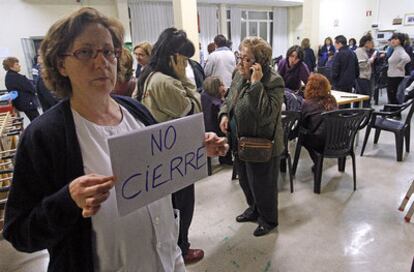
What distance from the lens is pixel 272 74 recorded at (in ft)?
6.49

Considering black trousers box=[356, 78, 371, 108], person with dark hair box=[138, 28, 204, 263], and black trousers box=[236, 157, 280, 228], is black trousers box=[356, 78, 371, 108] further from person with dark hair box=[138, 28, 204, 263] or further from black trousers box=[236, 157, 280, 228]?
person with dark hair box=[138, 28, 204, 263]

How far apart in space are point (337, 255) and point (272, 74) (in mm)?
1274

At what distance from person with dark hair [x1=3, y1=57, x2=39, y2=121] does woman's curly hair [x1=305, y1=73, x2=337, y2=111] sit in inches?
171

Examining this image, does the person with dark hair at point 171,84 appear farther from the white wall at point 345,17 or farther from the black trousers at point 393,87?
the white wall at point 345,17

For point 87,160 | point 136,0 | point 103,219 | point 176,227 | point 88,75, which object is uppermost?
point 136,0

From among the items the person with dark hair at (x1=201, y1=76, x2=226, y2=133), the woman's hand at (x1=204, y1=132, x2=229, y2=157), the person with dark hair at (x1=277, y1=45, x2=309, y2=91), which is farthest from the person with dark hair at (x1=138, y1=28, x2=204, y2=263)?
the person with dark hair at (x1=277, y1=45, x2=309, y2=91)

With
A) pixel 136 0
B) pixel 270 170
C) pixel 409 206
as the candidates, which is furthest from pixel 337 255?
pixel 136 0

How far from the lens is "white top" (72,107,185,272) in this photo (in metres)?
0.80

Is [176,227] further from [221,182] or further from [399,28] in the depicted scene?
[399,28]

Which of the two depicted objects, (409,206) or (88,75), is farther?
(409,206)

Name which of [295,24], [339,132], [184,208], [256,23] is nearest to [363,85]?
[339,132]

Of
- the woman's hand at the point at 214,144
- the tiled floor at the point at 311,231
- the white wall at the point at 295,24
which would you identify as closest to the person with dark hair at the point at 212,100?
the tiled floor at the point at 311,231

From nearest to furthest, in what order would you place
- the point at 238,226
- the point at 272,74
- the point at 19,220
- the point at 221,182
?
1. the point at 19,220
2. the point at 272,74
3. the point at 238,226
4. the point at 221,182

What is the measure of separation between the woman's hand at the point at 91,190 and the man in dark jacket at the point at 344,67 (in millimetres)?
5207
